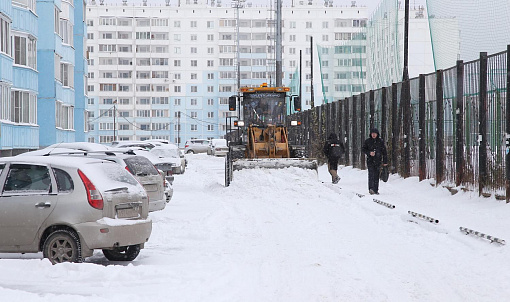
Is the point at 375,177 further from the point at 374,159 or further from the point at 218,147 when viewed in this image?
the point at 218,147

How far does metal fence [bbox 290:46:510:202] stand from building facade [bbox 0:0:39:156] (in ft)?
37.0


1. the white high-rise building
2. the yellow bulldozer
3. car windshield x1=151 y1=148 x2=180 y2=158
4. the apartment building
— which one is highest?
the white high-rise building

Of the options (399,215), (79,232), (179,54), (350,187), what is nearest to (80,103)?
(350,187)

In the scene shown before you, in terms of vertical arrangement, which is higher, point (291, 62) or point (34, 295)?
point (291, 62)

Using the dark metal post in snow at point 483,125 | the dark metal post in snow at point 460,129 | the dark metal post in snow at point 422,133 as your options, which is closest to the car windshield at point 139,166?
the dark metal post in snow at point 483,125

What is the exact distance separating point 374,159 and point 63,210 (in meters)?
12.2

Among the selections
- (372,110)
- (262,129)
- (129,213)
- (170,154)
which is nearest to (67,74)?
(170,154)

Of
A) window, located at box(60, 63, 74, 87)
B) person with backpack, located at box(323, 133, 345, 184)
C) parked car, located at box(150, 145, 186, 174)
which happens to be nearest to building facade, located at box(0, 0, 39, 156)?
parked car, located at box(150, 145, 186, 174)

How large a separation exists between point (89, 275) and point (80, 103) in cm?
4044

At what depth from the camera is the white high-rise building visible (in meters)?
107

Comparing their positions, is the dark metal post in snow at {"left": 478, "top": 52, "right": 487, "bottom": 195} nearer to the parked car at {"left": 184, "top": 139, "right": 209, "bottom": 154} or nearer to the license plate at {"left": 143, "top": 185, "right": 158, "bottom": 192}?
the license plate at {"left": 143, "top": 185, "right": 158, "bottom": 192}

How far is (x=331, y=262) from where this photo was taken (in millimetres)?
9352

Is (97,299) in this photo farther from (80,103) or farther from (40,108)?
(80,103)

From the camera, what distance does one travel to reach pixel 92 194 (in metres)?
9.21
